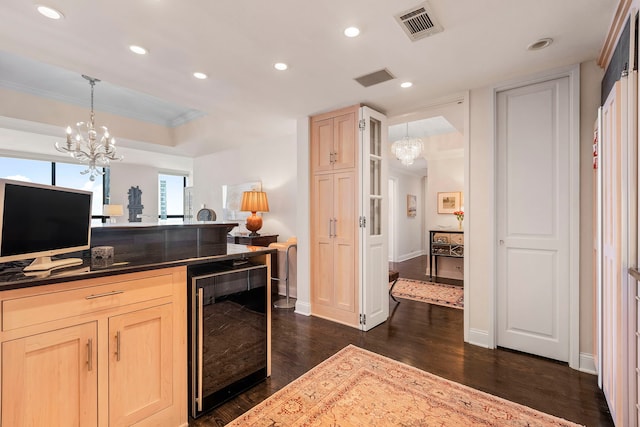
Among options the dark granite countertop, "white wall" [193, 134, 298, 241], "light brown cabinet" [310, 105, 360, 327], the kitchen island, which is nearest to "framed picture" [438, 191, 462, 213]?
"white wall" [193, 134, 298, 241]

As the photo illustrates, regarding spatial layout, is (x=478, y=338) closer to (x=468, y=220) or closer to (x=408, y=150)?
(x=468, y=220)

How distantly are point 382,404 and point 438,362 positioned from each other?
2.77 feet

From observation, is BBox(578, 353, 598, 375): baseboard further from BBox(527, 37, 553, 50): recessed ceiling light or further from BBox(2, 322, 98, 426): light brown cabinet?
BBox(2, 322, 98, 426): light brown cabinet

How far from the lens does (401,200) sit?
817cm

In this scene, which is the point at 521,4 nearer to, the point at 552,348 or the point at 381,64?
the point at 381,64

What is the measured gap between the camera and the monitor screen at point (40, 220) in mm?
1268

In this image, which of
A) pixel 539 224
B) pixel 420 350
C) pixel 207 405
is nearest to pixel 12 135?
pixel 207 405

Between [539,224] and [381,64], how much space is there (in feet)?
6.50

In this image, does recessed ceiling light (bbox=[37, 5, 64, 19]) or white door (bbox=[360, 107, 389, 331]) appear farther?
white door (bbox=[360, 107, 389, 331])

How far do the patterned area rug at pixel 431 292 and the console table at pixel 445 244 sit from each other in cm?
65

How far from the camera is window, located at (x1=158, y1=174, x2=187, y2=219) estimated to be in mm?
8172

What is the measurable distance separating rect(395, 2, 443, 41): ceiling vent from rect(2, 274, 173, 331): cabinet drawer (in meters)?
2.13

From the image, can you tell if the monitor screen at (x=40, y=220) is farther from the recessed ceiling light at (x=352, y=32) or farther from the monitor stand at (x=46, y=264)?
the recessed ceiling light at (x=352, y=32)

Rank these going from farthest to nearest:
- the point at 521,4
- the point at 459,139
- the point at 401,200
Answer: the point at 401,200, the point at 459,139, the point at 521,4
